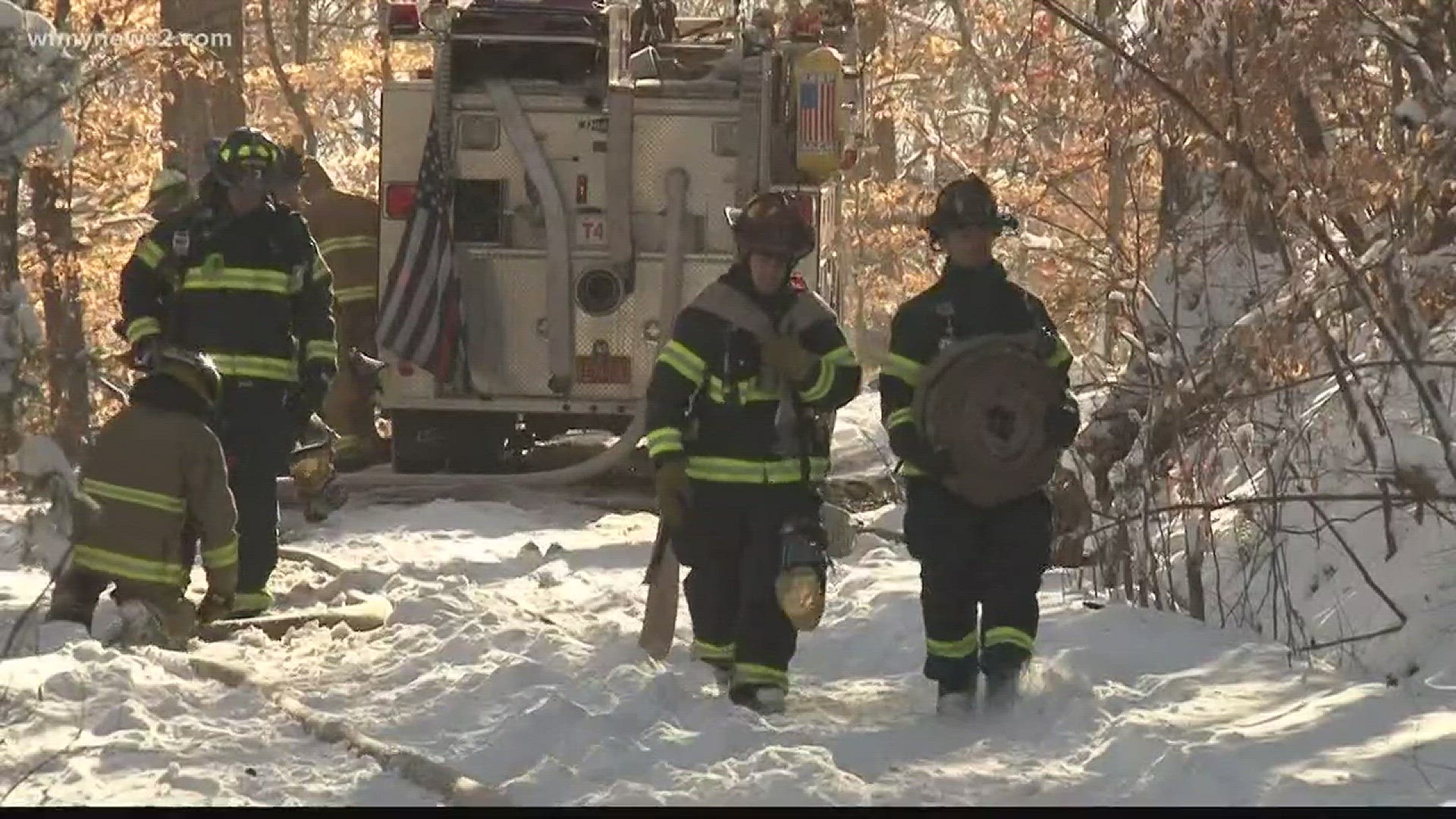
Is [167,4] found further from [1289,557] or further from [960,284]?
[960,284]

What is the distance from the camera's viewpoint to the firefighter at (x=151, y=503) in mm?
8125

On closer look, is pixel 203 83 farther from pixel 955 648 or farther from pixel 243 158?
pixel 955 648

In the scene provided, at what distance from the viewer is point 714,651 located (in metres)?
7.64

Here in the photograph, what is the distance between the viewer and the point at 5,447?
727 cm

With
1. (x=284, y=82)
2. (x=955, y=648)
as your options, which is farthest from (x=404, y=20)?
(x=284, y=82)

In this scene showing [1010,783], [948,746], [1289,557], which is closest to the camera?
[1010,783]

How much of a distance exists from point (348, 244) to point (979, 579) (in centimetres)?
709

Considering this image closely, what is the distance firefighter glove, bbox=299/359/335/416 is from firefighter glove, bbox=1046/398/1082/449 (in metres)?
3.16

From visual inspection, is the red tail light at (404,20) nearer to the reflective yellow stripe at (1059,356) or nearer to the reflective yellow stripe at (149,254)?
the reflective yellow stripe at (149,254)

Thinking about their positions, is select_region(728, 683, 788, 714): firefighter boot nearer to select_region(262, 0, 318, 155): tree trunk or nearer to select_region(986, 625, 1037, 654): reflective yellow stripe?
select_region(986, 625, 1037, 654): reflective yellow stripe

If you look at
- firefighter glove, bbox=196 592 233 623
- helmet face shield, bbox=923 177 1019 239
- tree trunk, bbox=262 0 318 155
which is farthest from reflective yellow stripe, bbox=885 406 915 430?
tree trunk, bbox=262 0 318 155

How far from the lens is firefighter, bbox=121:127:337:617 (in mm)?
9008

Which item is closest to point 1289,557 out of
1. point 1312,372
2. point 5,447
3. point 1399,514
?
point 1399,514

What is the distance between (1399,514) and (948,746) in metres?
3.32
